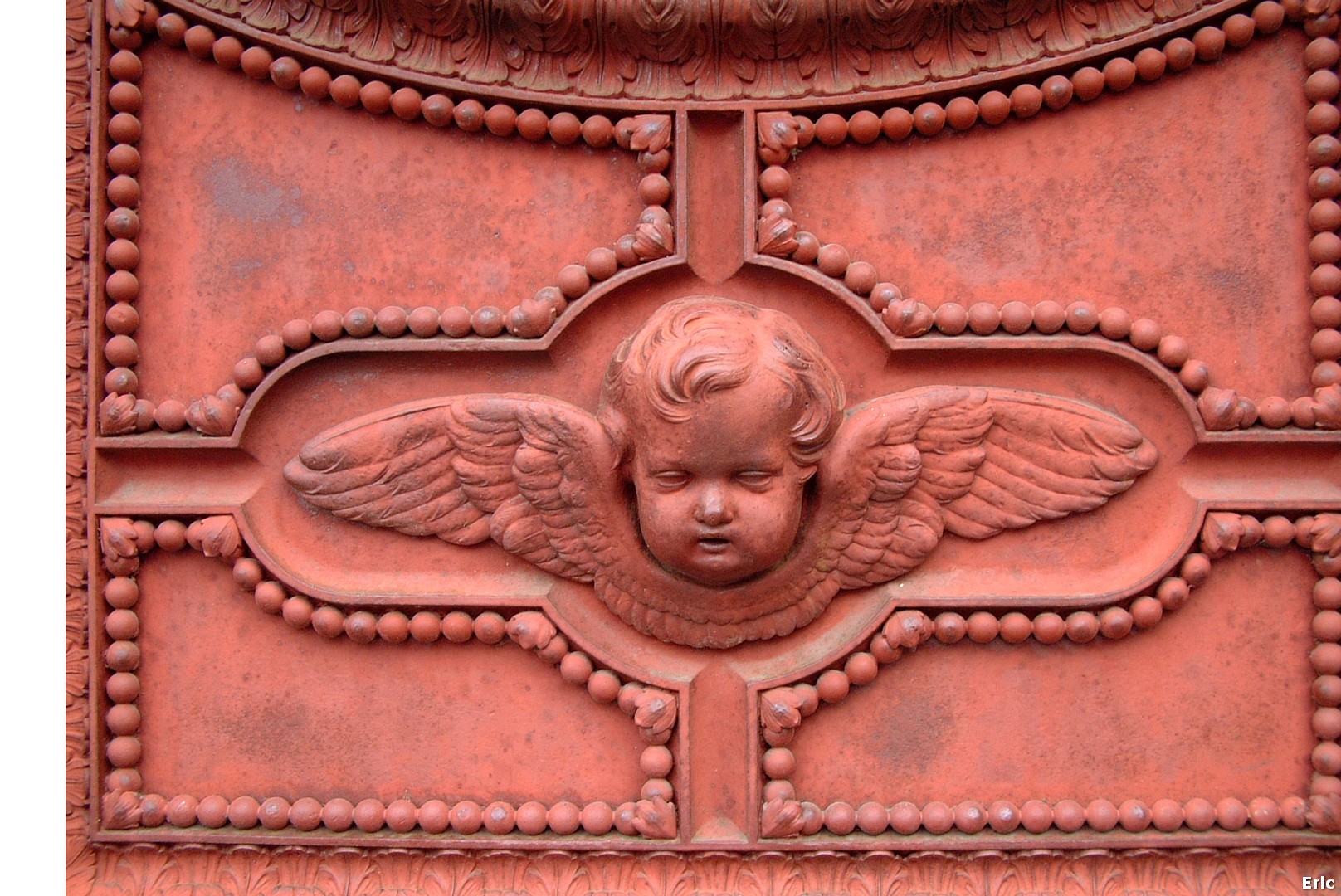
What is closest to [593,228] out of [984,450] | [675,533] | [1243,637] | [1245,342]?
[675,533]

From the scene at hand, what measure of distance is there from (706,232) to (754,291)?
0.15m

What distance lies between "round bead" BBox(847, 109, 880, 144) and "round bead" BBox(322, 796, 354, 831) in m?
1.63

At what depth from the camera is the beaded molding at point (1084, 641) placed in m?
2.03

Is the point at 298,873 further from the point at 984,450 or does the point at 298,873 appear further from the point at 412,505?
the point at 984,450

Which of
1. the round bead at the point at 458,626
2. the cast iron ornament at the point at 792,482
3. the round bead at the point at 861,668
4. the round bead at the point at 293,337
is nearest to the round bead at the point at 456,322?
the cast iron ornament at the point at 792,482

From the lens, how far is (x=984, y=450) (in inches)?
81.5

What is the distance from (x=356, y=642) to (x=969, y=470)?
1237mm

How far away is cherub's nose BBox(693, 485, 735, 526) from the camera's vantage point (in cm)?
188

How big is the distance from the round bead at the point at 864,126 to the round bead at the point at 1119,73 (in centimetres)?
44

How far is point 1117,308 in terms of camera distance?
81.7 inches

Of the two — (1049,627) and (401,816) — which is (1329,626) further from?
(401,816)

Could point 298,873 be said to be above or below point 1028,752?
below

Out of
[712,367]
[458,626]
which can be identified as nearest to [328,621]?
[458,626]

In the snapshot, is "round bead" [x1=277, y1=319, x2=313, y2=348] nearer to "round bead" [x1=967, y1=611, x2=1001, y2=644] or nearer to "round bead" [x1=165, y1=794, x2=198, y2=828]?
"round bead" [x1=165, y1=794, x2=198, y2=828]
